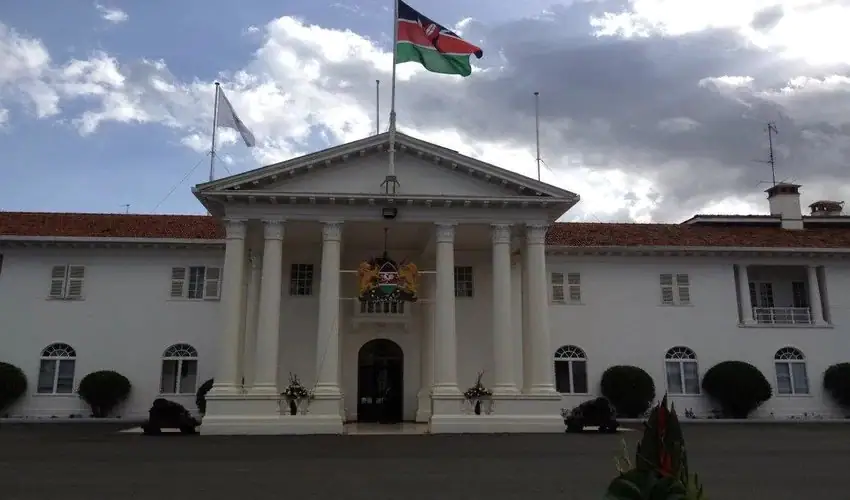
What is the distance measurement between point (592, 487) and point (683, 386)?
1856cm

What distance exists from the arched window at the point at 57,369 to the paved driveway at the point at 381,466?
6556mm

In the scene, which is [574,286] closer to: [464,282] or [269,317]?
[464,282]

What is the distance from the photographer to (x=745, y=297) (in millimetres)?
27000

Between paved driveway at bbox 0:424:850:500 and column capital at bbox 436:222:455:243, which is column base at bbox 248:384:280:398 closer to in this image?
paved driveway at bbox 0:424:850:500

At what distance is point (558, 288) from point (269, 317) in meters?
11.5

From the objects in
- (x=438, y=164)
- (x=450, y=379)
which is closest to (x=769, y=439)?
(x=450, y=379)

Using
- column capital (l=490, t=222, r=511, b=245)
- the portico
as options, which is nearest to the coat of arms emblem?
the portico

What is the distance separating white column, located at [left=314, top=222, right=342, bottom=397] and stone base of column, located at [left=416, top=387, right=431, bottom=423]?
14.6 feet

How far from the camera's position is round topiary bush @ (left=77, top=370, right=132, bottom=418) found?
24.2 meters

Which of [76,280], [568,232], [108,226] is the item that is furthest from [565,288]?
[76,280]

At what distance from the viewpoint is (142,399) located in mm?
25078

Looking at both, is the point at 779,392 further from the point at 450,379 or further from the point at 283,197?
the point at 283,197

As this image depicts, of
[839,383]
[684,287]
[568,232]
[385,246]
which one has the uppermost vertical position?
[568,232]

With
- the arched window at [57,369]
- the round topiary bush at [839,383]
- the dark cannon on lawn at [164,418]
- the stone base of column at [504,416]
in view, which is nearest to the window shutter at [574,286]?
the stone base of column at [504,416]
